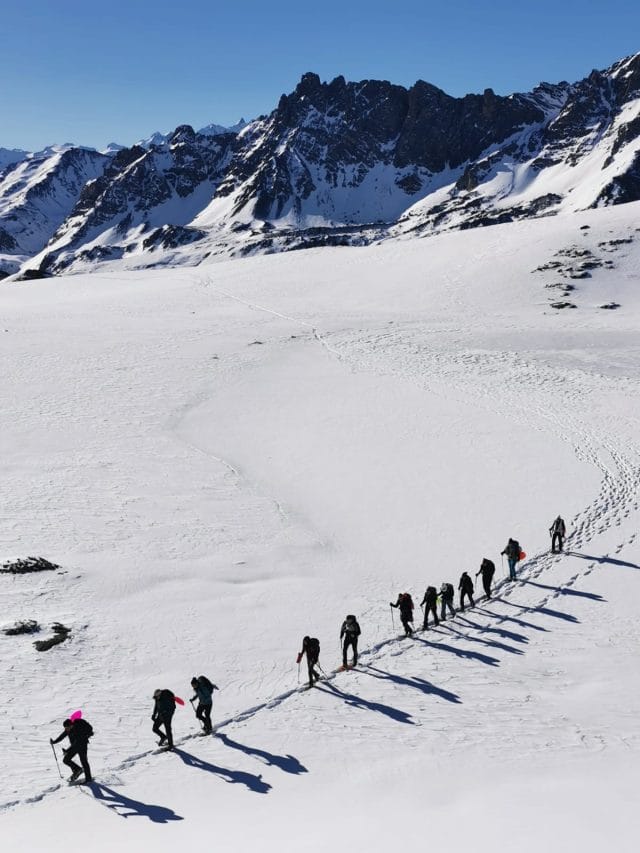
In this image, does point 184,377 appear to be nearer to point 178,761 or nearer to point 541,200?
point 178,761

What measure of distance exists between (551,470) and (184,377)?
25.5 metres

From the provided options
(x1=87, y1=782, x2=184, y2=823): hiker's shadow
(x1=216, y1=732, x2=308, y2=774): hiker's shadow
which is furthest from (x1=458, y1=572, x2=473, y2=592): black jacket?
(x1=87, y1=782, x2=184, y2=823): hiker's shadow

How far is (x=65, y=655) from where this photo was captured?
1570cm

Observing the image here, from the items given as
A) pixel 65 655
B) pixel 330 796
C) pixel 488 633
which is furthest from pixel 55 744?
pixel 488 633

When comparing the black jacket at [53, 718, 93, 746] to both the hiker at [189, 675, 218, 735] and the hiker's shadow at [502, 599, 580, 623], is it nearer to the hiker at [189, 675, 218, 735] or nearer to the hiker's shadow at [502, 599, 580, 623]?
the hiker at [189, 675, 218, 735]

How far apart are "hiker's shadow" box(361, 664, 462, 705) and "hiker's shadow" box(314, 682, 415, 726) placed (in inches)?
40.7

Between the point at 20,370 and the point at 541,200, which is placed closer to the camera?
the point at 20,370

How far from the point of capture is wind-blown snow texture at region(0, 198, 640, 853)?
10.5m

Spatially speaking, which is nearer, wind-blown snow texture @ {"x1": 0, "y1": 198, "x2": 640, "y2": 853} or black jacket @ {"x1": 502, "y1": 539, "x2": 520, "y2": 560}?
wind-blown snow texture @ {"x1": 0, "y1": 198, "x2": 640, "y2": 853}

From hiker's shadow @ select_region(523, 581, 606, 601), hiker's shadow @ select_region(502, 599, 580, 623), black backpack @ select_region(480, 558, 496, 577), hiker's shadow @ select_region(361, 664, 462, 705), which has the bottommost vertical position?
hiker's shadow @ select_region(361, 664, 462, 705)

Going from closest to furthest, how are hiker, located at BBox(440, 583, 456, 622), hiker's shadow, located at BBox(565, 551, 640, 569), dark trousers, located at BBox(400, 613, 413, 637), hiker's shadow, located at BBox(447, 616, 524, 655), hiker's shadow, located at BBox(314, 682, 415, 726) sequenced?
hiker's shadow, located at BBox(314, 682, 415, 726) < hiker's shadow, located at BBox(447, 616, 524, 655) < dark trousers, located at BBox(400, 613, 413, 637) < hiker, located at BBox(440, 583, 456, 622) < hiker's shadow, located at BBox(565, 551, 640, 569)

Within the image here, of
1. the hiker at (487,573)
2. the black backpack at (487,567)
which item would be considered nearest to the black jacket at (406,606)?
the hiker at (487,573)

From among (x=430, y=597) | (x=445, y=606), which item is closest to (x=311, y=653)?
(x=430, y=597)

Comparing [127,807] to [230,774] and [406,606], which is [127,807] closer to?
[230,774]
